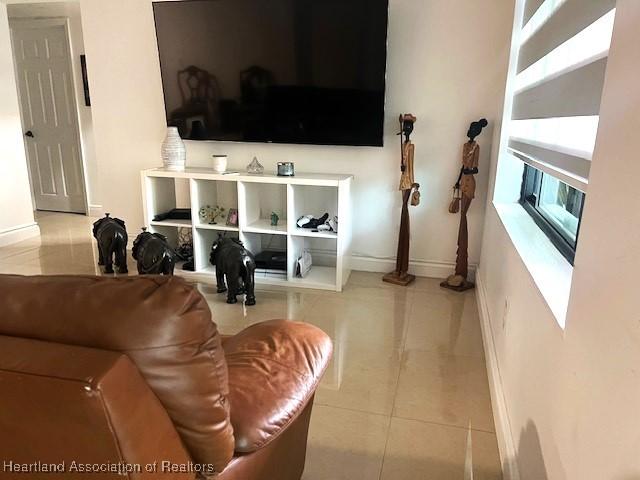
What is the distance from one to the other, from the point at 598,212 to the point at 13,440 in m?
1.12

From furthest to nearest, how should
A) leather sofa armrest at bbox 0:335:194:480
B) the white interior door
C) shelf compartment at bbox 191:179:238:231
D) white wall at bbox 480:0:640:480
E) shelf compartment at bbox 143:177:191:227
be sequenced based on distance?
the white interior door, shelf compartment at bbox 143:177:191:227, shelf compartment at bbox 191:179:238:231, white wall at bbox 480:0:640:480, leather sofa armrest at bbox 0:335:194:480

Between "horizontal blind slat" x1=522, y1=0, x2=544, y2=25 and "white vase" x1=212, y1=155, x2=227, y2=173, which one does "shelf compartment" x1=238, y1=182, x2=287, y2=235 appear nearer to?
"white vase" x1=212, y1=155, x2=227, y2=173

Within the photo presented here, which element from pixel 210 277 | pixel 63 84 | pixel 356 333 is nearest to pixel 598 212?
pixel 356 333

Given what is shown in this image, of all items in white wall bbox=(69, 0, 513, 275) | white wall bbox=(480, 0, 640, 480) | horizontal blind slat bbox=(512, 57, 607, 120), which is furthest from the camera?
white wall bbox=(69, 0, 513, 275)

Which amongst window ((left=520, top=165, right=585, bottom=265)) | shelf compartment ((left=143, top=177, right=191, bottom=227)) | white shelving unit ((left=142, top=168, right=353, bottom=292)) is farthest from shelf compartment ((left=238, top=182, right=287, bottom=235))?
window ((left=520, top=165, right=585, bottom=265))

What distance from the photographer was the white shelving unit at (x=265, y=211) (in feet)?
10.6

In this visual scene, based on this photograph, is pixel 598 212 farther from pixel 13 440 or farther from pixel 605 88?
pixel 13 440

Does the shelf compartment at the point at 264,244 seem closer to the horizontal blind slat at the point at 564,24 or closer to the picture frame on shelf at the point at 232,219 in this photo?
the picture frame on shelf at the point at 232,219

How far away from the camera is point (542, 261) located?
159 cm

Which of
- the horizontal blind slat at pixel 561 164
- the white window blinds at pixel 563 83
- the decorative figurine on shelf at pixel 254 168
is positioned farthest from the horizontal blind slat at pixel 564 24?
the decorative figurine on shelf at pixel 254 168

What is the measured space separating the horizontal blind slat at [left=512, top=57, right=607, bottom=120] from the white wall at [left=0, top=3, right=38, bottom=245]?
4360 mm

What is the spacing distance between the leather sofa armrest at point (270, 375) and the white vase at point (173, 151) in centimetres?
237

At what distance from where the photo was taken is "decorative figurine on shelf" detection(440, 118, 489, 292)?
10.0ft

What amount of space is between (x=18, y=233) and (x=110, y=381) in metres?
4.57
